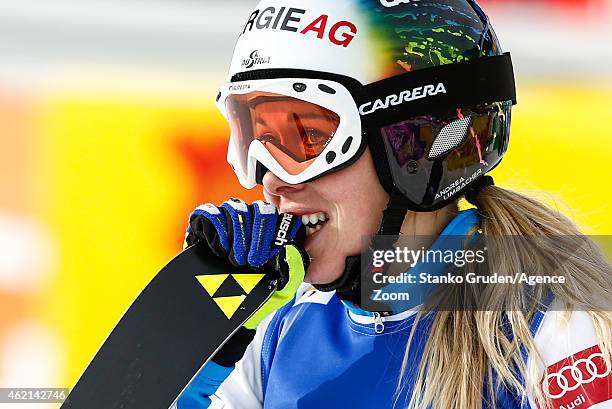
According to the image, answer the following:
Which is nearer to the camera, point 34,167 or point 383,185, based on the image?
point 383,185

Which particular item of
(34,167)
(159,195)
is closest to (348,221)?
(159,195)

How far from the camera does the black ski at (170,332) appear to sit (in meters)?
1.69

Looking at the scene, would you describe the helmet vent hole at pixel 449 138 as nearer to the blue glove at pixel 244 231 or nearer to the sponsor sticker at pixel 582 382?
the blue glove at pixel 244 231

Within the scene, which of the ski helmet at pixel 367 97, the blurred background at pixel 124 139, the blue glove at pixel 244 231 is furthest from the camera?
the blurred background at pixel 124 139

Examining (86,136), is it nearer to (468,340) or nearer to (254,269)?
(254,269)

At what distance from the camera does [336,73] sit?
1.84 meters

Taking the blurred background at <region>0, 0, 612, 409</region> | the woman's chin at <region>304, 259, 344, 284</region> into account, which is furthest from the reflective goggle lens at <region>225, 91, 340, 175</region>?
the blurred background at <region>0, 0, 612, 409</region>

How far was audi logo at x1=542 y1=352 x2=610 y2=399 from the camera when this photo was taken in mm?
1609

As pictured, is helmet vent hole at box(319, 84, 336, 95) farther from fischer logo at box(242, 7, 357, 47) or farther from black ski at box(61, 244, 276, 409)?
black ski at box(61, 244, 276, 409)

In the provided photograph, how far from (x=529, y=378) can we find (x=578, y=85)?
2207mm

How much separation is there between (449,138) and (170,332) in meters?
0.74

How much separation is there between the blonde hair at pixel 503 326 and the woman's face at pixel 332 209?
0.23 m

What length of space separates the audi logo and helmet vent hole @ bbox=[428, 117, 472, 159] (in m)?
0.55

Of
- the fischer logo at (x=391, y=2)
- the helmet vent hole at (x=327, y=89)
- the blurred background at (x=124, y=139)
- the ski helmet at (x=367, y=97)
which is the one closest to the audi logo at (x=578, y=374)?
the ski helmet at (x=367, y=97)
